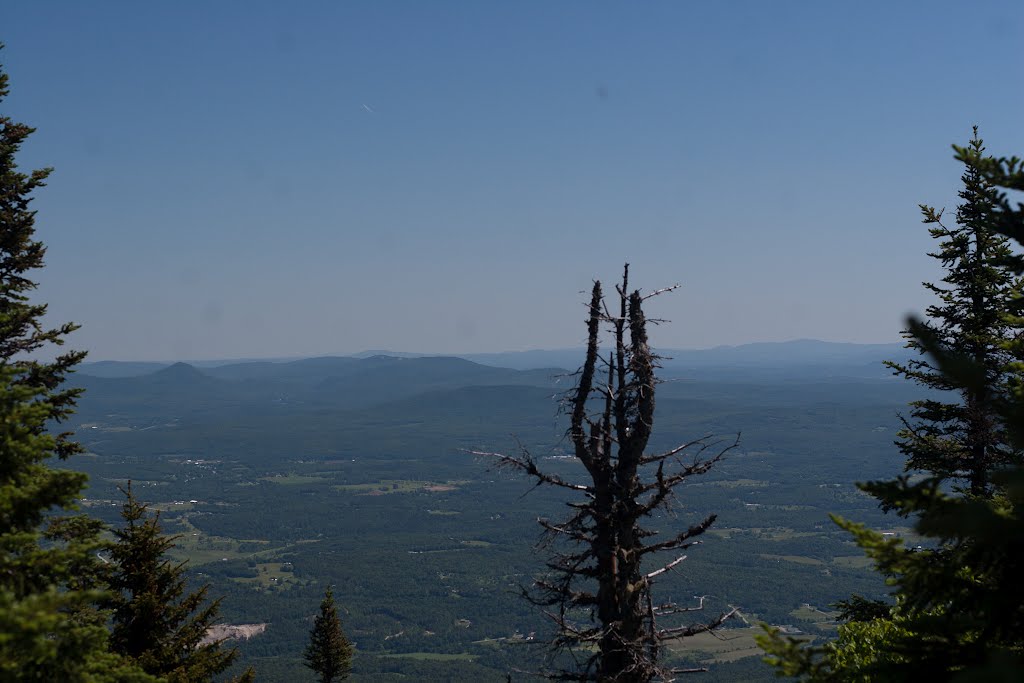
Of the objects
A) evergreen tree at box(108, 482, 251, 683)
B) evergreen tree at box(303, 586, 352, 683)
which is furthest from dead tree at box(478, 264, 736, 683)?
evergreen tree at box(303, 586, 352, 683)

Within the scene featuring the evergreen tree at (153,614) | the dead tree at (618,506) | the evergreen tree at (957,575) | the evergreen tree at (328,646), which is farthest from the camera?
the evergreen tree at (328,646)

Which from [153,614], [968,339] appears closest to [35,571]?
[153,614]

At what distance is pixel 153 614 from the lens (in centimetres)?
1953

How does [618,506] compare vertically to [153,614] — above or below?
above

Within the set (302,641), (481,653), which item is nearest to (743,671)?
(481,653)

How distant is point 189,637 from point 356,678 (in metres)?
135

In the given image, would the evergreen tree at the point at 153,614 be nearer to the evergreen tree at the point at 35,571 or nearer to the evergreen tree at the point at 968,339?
the evergreen tree at the point at 35,571

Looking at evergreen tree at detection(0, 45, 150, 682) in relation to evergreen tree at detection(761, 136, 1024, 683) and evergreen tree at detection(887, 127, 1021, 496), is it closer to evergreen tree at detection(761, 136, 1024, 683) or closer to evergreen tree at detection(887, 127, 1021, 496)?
evergreen tree at detection(761, 136, 1024, 683)

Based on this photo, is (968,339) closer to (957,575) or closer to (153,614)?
(957,575)

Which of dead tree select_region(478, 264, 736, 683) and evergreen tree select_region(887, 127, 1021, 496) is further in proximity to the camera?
evergreen tree select_region(887, 127, 1021, 496)

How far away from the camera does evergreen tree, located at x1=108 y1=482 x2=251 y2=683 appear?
752 inches

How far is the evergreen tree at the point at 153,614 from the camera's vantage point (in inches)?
752

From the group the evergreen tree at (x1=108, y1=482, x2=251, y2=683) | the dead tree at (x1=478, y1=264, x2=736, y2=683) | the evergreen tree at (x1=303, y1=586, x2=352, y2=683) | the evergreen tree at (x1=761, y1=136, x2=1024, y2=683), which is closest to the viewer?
the evergreen tree at (x1=761, y1=136, x2=1024, y2=683)

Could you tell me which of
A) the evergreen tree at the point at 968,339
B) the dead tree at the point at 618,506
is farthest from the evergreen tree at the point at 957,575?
the evergreen tree at the point at 968,339
